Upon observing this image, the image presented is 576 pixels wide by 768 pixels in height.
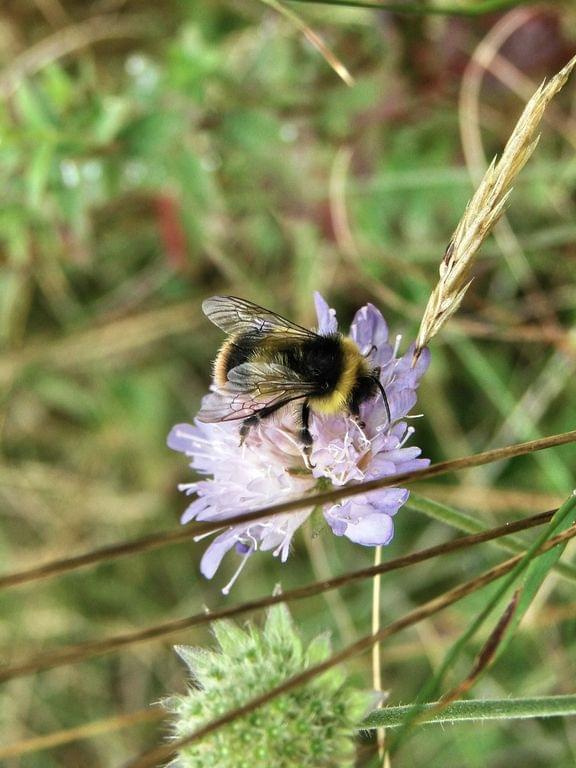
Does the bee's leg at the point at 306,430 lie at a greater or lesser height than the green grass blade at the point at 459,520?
greater

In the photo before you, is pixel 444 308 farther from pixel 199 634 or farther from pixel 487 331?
pixel 199 634

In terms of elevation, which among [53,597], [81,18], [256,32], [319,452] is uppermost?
[81,18]

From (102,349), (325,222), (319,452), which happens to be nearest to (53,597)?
(102,349)

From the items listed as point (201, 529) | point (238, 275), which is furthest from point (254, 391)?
point (238, 275)

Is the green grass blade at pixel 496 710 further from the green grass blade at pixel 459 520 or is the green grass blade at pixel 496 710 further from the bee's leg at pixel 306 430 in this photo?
the bee's leg at pixel 306 430

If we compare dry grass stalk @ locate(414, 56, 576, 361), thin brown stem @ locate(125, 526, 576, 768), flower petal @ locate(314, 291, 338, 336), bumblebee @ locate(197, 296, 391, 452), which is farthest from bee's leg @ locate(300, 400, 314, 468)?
thin brown stem @ locate(125, 526, 576, 768)

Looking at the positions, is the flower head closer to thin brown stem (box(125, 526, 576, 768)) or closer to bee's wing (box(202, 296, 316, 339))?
thin brown stem (box(125, 526, 576, 768))

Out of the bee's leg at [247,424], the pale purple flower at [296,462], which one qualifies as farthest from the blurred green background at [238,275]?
the bee's leg at [247,424]
